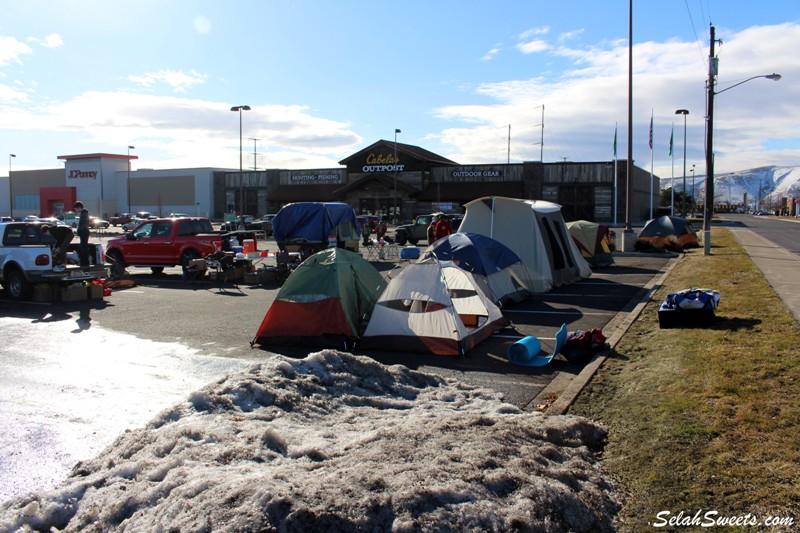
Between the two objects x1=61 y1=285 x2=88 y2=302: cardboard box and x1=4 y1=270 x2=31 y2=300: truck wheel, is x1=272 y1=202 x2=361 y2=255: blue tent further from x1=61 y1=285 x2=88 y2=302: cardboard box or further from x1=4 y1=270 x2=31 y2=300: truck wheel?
x1=4 y1=270 x2=31 y2=300: truck wheel

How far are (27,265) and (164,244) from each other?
5.53 meters

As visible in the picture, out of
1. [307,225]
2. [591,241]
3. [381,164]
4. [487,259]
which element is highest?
[381,164]

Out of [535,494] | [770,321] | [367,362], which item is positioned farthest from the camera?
[770,321]

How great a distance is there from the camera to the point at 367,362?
24.8 feet

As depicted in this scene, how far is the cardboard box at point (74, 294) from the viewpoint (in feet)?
50.7

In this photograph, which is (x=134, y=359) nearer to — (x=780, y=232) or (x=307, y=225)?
(x=307, y=225)

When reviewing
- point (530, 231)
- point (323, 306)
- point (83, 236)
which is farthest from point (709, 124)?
point (83, 236)

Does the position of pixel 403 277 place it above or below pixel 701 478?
above

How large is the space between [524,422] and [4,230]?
48.5 ft

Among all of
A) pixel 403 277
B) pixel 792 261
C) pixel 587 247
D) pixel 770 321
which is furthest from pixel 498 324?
pixel 792 261

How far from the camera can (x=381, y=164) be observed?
6347cm

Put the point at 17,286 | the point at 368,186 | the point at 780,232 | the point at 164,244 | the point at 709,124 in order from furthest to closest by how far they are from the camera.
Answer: the point at 368,186 → the point at 780,232 → the point at 709,124 → the point at 164,244 → the point at 17,286

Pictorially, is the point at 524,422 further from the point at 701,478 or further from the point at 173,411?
the point at 173,411

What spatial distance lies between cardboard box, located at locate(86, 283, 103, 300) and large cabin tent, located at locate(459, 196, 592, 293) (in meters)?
8.99
